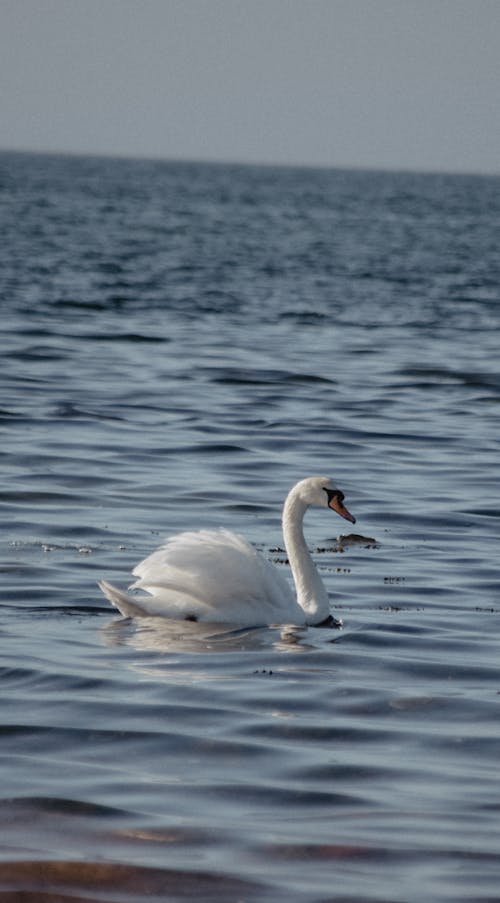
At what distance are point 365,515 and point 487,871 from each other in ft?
27.6

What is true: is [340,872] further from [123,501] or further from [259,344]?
[259,344]

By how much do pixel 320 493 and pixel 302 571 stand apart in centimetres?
71

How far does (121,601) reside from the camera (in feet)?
35.9

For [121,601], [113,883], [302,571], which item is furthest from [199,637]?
[113,883]

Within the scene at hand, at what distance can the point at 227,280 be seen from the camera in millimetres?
43812

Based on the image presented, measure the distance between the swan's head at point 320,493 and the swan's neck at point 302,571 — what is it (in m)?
0.05

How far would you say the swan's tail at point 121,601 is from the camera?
10859mm

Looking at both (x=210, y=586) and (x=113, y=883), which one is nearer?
(x=113, y=883)

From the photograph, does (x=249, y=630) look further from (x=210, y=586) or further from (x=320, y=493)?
(x=320, y=493)

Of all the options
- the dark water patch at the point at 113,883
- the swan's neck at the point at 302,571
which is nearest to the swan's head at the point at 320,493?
the swan's neck at the point at 302,571

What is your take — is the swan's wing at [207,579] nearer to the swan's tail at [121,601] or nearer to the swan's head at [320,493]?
the swan's tail at [121,601]

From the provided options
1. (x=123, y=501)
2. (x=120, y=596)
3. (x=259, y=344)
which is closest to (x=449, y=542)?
(x=123, y=501)

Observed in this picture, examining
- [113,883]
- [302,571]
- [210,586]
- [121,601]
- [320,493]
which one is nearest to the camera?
[113,883]

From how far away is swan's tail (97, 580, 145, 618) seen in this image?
10.9 m
